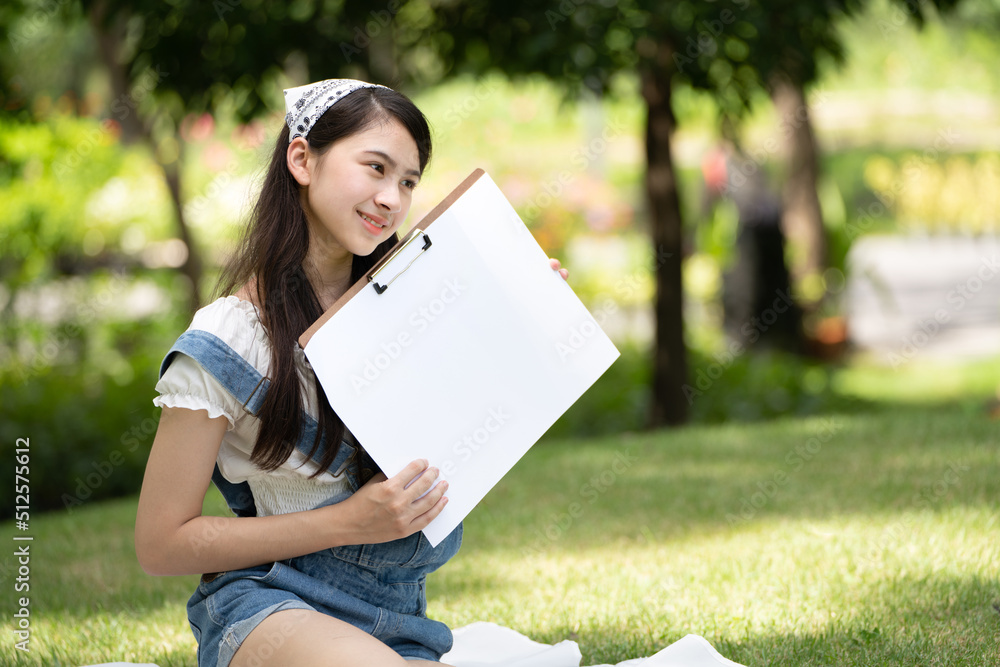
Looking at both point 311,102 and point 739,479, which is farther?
point 739,479

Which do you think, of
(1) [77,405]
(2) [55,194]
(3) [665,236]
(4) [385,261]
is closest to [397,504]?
(4) [385,261]

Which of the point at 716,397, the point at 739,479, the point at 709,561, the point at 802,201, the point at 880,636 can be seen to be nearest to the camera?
the point at 880,636

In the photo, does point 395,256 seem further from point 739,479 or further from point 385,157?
point 739,479

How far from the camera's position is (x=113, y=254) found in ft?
32.8

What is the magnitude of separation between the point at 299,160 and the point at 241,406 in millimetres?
482

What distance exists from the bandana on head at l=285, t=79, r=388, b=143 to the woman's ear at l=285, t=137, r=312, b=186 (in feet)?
0.06

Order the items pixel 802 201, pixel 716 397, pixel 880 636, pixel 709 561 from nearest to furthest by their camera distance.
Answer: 1. pixel 880 636
2. pixel 709 561
3. pixel 716 397
4. pixel 802 201

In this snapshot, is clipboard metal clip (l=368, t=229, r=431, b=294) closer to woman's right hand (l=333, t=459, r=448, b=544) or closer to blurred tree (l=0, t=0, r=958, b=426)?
woman's right hand (l=333, t=459, r=448, b=544)

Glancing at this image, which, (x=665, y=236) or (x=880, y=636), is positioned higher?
(x=665, y=236)

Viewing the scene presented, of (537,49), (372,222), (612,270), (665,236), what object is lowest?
(612,270)

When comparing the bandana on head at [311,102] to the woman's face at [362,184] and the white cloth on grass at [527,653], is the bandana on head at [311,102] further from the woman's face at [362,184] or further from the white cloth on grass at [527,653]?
the white cloth on grass at [527,653]

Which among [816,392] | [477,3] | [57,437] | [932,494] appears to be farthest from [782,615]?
[816,392]

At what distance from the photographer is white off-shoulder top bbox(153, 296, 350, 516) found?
178cm

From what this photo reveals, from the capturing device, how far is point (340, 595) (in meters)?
1.92
